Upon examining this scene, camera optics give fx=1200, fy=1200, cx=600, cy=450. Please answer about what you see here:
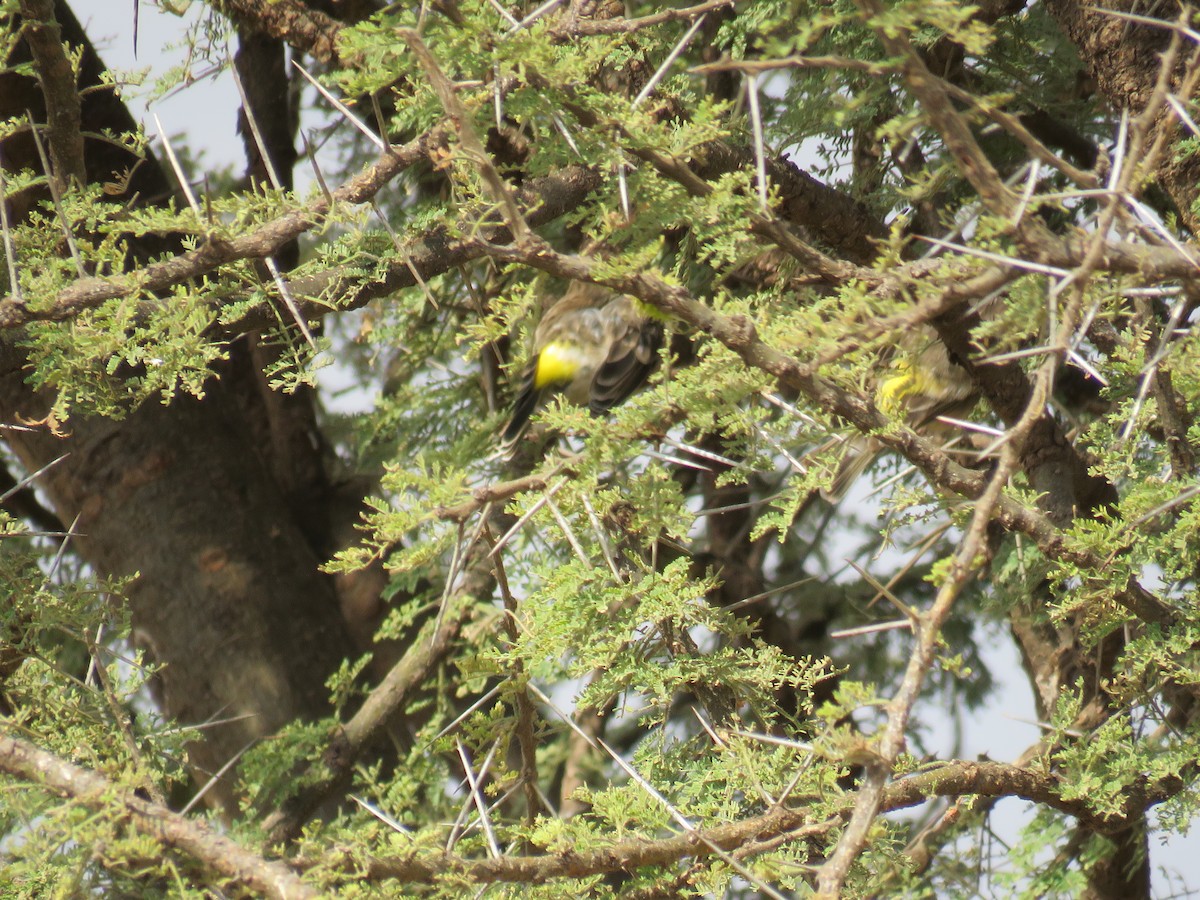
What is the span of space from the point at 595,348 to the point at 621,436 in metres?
2.37

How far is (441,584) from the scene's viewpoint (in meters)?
3.77

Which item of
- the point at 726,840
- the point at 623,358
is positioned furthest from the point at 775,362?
the point at 623,358

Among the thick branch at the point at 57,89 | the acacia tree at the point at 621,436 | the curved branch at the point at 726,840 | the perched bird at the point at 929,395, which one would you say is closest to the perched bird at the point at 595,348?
the acacia tree at the point at 621,436

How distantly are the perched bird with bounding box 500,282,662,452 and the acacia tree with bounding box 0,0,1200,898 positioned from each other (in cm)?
17

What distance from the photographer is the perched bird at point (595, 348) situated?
3.93 meters

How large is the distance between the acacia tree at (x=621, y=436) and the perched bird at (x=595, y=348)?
17 cm

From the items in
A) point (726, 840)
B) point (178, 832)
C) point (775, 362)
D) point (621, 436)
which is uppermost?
point (775, 362)

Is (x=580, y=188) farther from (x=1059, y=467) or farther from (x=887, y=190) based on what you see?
(x=1059, y=467)

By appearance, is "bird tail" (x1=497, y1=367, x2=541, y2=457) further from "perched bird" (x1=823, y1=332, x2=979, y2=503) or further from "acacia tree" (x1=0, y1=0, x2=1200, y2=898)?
"perched bird" (x1=823, y1=332, x2=979, y2=503)

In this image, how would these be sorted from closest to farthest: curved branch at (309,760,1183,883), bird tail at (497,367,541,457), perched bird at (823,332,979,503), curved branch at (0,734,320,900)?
curved branch at (0,734,320,900) → curved branch at (309,760,1183,883) → perched bird at (823,332,979,503) → bird tail at (497,367,541,457)

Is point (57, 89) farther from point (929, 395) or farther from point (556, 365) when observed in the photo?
point (929, 395)

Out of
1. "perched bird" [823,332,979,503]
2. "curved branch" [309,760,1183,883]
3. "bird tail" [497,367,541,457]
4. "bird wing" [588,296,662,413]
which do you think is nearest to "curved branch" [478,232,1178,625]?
"curved branch" [309,760,1183,883]

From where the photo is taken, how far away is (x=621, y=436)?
171 centimetres

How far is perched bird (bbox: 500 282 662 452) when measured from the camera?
3.93m
